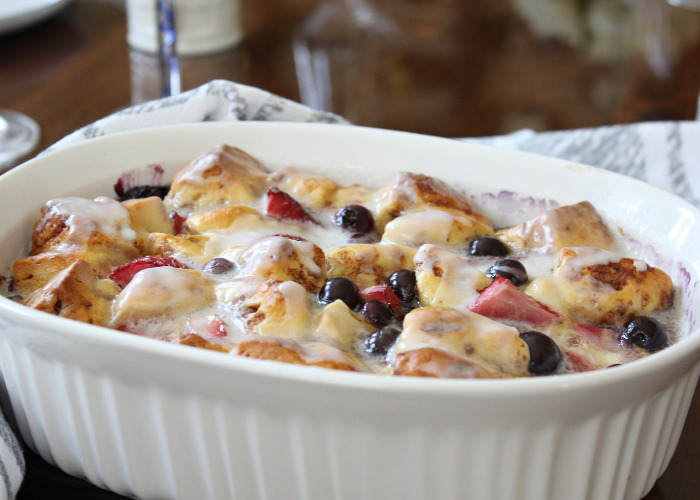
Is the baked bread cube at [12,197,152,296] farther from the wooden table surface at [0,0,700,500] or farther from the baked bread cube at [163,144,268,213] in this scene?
the wooden table surface at [0,0,700,500]

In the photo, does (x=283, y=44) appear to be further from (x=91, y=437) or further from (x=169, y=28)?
(x=91, y=437)

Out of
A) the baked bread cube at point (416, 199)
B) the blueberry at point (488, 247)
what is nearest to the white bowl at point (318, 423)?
the blueberry at point (488, 247)

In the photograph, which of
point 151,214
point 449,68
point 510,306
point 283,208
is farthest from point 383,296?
point 449,68

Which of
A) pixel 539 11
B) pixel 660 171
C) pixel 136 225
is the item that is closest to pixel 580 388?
pixel 136 225

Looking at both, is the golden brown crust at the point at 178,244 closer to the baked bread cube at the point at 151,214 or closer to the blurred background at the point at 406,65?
the baked bread cube at the point at 151,214

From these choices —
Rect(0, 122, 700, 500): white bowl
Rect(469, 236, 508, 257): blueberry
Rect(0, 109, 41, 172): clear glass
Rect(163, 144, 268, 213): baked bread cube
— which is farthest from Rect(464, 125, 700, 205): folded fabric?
Rect(0, 109, 41, 172): clear glass

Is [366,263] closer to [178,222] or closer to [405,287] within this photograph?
[405,287]
